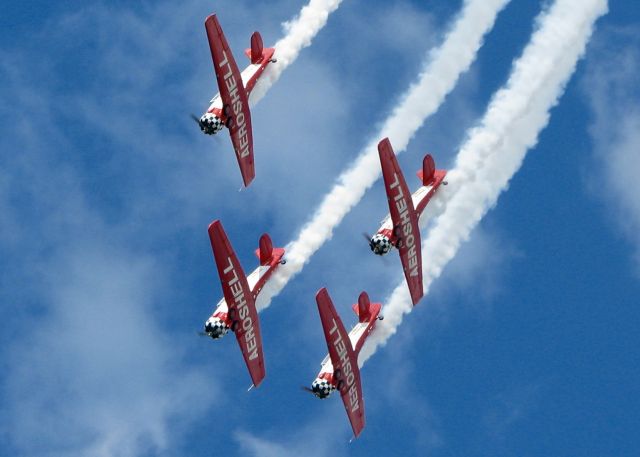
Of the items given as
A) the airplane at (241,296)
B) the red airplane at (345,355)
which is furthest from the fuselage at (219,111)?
the red airplane at (345,355)

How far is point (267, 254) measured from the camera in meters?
173

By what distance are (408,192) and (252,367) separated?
13.5 meters

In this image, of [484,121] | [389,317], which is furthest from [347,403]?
[484,121]

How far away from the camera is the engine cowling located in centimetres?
16912

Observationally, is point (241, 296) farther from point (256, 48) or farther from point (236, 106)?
point (256, 48)

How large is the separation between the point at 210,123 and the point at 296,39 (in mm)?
8587

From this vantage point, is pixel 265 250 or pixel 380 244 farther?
pixel 265 250

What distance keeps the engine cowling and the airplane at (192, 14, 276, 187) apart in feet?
29.6

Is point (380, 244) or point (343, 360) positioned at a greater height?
point (380, 244)

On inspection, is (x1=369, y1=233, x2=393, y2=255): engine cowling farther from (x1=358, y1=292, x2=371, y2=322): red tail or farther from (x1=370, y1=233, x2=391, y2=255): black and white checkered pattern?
(x1=358, y1=292, x2=371, y2=322): red tail

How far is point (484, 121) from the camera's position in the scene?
170375 mm

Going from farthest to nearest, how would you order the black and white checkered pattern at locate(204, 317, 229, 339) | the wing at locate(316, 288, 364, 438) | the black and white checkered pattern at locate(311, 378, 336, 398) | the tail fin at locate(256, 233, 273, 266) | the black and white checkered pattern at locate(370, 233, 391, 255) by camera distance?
1. the tail fin at locate(256, 233, 273, 266)
2. the black and white checkered pattern at locate(311, 378, 336, 398)
3. the black and white checkered pattern at locate(370, 233, 391, 255)
4. the black and white checkered pattern at locate(204, 317, 229, 339)
5. the wing at locate(316, 288, 364, 438)

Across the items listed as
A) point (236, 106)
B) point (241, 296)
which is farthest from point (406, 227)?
point (236, 106)

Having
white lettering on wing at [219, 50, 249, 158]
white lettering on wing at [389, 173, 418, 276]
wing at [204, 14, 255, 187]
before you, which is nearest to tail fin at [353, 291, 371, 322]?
white lettering on wing at [389, 173, 418, 276]
